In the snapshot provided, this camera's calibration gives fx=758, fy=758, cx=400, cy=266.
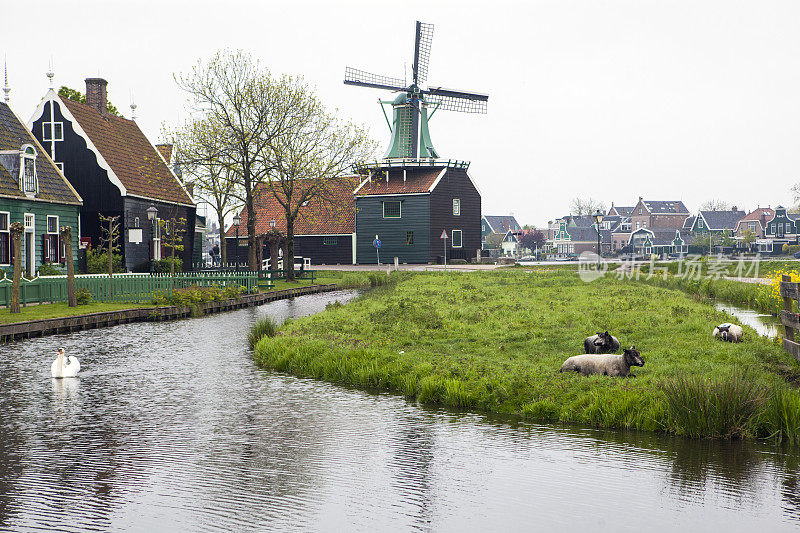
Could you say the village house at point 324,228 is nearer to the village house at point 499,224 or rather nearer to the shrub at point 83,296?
the shrub at point 83,296

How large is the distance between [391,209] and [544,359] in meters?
50.6

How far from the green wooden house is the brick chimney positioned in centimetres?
923

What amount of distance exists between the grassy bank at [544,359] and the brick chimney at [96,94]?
2963 cm

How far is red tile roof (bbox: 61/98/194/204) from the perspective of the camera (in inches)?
1678

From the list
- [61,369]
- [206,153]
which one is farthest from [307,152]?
[61,369]

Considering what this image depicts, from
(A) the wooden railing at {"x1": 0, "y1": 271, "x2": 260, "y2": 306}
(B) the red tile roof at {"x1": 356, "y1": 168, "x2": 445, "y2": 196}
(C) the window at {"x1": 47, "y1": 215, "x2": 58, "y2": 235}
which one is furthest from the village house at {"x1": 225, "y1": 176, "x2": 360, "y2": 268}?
(A) the wooden railing at {"x1": 0, "y1": 271, "x2": 260, "y2": 306}

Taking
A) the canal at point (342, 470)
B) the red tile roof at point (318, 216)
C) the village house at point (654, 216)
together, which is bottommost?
the canal at point (342, 470)

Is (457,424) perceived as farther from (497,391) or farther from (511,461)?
(511,461)

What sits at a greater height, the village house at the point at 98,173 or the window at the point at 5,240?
the village house at the point at 98,173

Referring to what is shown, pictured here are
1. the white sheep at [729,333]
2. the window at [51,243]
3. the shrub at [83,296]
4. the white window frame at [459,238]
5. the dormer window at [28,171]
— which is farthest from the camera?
the white window frame at [459,238]

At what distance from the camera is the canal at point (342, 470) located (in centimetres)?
740

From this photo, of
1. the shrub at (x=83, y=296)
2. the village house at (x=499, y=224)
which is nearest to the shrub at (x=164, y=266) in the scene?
the shrub at (x=83, y=296)

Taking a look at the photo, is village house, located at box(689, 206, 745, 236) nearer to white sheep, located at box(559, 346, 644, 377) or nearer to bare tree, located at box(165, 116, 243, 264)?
bare tree, located at box(165, 116, 243, 264)

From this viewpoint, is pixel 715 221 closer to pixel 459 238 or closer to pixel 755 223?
pixel 755 223
